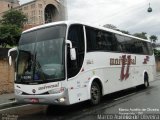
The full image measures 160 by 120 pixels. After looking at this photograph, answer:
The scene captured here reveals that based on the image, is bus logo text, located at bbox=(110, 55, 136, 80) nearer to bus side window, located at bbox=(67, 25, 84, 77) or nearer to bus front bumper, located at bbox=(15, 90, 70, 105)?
bus side window, located at bbox=(67, 25, 84, 77)

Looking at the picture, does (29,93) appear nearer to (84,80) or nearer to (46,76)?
(46,76)

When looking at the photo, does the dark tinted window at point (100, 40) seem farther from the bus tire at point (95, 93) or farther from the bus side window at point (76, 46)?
the bus tire at point (95, 93)

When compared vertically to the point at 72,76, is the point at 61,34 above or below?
above

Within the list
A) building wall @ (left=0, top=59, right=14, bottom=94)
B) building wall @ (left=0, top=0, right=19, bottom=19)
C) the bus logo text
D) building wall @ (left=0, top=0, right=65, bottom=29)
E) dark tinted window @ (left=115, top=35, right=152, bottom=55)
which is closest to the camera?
the bus logo text

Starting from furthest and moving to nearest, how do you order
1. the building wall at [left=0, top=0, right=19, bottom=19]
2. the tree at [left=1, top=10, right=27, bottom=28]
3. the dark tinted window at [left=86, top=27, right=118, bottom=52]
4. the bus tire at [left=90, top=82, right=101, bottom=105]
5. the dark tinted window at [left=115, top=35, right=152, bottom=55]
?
the building wall at [left=0, top=0, right=19, bottom=19] < the tree at [left=1, top=10, right=27, bottom=28] < the dark tinted window at [left=115, top=35, right=152, bottom=55] < the dark tinted window at [left=86, top=27, right=118, bottom=52] < the bus tire at [left=90, top=82, right=101, bottom=105]

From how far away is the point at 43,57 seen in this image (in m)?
11.0

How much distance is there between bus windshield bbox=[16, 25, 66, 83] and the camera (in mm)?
10727

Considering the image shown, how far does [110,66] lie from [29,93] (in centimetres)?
478

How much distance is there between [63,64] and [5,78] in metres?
9.53

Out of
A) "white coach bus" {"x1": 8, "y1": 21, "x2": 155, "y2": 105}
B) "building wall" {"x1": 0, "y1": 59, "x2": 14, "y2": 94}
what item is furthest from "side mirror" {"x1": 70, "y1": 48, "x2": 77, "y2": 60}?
"building wall" {"x1": 0, "y1": 59, "x2": 14, "y2": 94}

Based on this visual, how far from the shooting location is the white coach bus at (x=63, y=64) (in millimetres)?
10680

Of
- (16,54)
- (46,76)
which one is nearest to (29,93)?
(46,76)

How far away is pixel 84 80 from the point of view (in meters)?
11.9

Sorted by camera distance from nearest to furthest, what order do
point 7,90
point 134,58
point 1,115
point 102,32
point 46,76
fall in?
point 46,76, point 1,115, point 102,32, point 134,58, point 7,90
